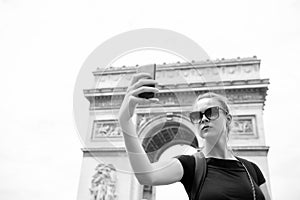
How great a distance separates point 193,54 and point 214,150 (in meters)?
0.67

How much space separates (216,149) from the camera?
1.46m

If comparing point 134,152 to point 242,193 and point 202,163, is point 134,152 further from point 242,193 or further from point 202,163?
point 242,193

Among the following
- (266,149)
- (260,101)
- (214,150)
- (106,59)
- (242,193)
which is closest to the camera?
(106,59)

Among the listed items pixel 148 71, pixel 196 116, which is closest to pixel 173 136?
pixel 196 116

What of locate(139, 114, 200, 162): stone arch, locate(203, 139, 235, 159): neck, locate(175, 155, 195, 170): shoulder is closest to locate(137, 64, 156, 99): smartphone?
locate(139, 114, 200, 162): stone arch

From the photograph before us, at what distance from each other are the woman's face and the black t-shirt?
0.13 metres

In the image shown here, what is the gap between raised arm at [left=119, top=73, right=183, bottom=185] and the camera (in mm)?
850

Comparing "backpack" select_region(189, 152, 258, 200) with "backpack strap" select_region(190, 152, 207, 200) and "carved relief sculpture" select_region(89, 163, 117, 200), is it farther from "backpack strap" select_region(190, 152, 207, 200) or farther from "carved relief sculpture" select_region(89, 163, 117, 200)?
"carved relief sculpture" select_region(89, 163, 117, 200)

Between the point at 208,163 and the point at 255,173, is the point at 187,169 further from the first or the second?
the point at 255,173

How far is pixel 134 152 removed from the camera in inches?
38.3

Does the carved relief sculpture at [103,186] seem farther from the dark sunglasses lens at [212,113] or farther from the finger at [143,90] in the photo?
the finger at [143,90]

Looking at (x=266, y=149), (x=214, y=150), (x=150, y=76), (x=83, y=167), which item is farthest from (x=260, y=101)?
(x=150, y=76)

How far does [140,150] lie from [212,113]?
525 millimetres

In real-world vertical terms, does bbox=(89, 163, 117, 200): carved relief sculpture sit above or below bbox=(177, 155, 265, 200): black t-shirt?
above
